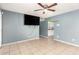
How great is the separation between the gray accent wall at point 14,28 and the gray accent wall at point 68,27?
8.11ft

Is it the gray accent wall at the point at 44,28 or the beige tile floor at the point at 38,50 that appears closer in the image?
the beige tile floor at the point at 38,50

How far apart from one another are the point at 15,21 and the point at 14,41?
4.59ft

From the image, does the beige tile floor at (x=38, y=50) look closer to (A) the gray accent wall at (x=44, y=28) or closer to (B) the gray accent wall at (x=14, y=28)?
(B) the gray accent wall at (x=14, y=28)

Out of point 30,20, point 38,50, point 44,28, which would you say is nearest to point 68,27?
point 38,50

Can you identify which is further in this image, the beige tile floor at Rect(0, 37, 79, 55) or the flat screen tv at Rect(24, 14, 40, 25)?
the flat screen tv at Rect(24, 14, 40, 25)

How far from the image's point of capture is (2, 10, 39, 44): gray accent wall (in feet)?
18.4

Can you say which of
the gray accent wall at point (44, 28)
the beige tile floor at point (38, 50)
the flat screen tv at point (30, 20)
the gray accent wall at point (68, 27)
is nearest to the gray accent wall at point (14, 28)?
the flat screen tv at point (30, 20)

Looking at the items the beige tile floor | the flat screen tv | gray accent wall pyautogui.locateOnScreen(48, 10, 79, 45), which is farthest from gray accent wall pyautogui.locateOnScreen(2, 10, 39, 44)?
gray accent wall pyautogui.locateOnScreen(48, 10, 79, 45)

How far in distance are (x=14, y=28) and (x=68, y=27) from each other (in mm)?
3769

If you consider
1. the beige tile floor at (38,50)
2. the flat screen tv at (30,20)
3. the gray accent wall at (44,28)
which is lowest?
the beige tile floor at (38,50)

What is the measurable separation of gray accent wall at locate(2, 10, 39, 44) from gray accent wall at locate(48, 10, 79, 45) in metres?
2.47

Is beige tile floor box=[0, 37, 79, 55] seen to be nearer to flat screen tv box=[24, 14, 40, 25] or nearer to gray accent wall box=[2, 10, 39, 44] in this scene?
gray accent wall box=[2, 10, 39, 44]

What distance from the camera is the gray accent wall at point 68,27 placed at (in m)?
5.61

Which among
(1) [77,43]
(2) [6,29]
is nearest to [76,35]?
(1) [77,43]
